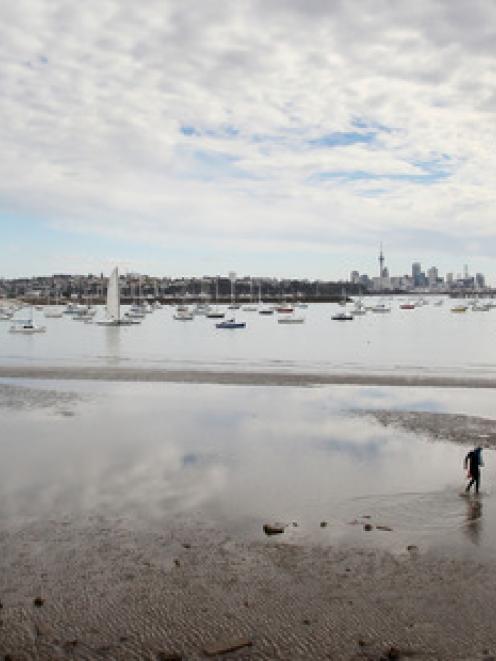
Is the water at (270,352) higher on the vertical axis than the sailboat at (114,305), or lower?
lower

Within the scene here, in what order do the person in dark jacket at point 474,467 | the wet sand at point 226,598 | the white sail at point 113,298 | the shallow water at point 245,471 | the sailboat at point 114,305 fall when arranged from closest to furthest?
the wet sand at point 226,598 → the shallow water at point 245,471 → the person in dark jacket at point 474,467 → the sailboat at point 114,305 → the white sail at point 113,298

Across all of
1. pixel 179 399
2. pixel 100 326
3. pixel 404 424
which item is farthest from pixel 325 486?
pixel 100 326

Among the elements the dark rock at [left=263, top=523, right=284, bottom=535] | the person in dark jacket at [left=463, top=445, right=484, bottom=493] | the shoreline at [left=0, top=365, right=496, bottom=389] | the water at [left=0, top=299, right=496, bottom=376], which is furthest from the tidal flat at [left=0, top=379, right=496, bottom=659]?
the water at [left=0, top=299, right=496, bottom=376]

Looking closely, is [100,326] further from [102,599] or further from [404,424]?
[102,599]

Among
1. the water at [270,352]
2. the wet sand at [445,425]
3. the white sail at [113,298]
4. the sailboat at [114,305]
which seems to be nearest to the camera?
the wet sand at [445,425]

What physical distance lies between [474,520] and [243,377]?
98.1ft

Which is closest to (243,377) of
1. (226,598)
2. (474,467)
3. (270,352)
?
(270,352)

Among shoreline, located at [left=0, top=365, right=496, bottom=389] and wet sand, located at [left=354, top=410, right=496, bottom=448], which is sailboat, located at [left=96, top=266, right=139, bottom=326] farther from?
wet sand, located at [left=354, top=410, right=496, bottom=448]

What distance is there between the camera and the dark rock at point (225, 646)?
1045 centimetres

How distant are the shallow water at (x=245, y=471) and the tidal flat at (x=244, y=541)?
0.25ft

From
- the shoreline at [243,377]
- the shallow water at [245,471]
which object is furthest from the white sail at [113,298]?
the shallow water at [245,471]

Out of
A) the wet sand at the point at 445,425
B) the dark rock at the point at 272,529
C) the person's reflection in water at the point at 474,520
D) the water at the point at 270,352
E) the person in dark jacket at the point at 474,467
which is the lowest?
the water at the point at 270,352

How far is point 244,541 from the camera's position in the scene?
14922mm

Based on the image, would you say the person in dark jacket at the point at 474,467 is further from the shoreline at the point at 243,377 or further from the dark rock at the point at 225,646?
the shoreline at the point at 243,377
